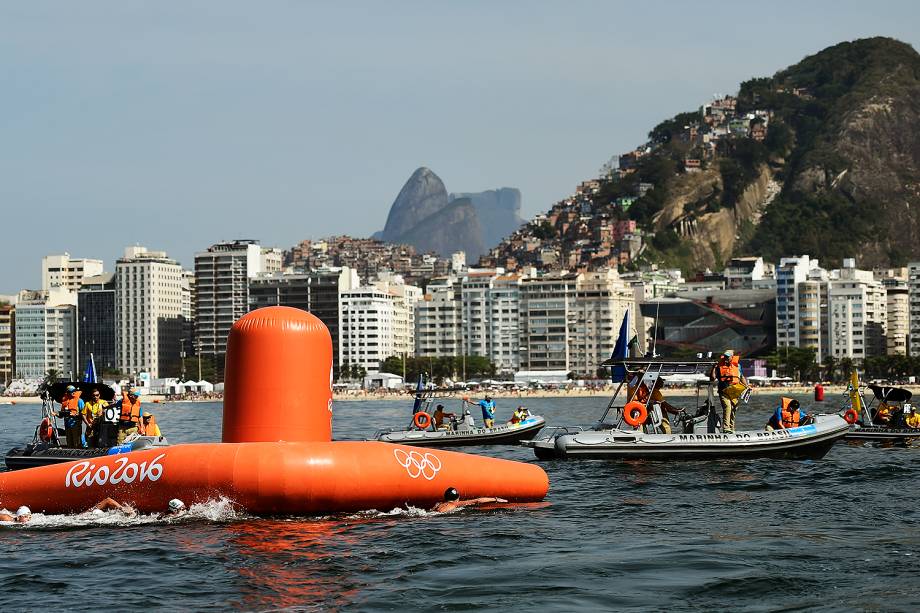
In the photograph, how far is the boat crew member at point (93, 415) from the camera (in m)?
30.3

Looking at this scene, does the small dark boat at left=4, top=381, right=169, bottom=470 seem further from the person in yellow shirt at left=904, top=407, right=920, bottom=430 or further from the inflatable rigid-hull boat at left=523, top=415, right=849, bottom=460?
the person in yellow shirt at left=904, top=407, right=920, bottom=430

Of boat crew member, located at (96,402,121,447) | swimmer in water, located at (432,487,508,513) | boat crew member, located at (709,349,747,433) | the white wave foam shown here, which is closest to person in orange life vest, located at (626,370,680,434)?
boat crew member, located at (709,349,747,433)

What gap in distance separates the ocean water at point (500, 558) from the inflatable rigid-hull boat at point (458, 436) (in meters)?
16.1

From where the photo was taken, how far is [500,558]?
66.2ft

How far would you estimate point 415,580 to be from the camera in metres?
18.8

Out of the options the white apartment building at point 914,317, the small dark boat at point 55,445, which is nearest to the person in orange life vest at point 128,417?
the small dark boat at point 55,445

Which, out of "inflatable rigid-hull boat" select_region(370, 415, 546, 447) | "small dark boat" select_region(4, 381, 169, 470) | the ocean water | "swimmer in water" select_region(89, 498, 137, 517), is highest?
"small dark boat" select_region(4, 381, 169, 470)

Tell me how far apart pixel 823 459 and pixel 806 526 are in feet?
43.1

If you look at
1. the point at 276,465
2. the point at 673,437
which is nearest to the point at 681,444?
the point at 673,437

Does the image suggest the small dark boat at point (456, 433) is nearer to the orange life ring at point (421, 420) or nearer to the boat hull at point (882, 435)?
the orange life ring at point (421, 420)

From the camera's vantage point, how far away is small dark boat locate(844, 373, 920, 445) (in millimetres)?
41688

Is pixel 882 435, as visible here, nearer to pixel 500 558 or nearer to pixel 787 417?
pixel 787 417

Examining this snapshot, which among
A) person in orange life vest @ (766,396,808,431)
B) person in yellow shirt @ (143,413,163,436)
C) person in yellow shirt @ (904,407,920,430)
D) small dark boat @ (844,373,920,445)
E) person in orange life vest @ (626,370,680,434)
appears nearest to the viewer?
person in yellow shirt @ (143,413,163,436)

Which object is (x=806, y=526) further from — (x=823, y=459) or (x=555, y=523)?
(x=823, y=459)
